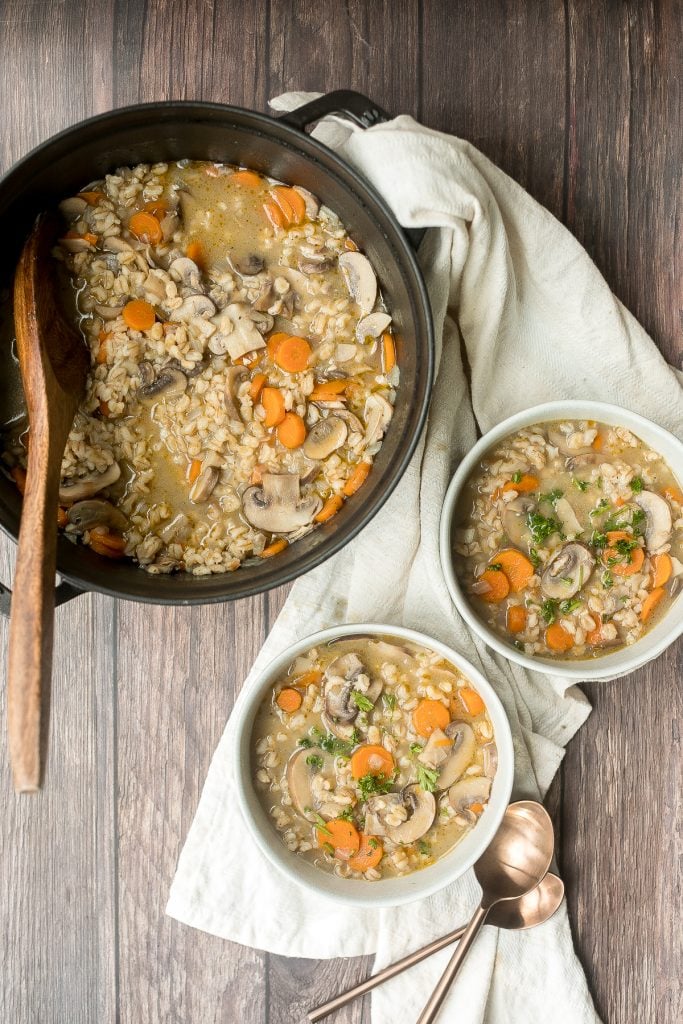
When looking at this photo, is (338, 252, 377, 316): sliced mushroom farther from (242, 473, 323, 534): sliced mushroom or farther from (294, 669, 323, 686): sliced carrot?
(294, 669, 323, 686): sliced carrot

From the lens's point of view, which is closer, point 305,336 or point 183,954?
point 305,336

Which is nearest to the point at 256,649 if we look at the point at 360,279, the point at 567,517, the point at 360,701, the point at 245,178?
the point at 360,701

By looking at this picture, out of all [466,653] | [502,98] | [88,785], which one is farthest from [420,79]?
[88,785]

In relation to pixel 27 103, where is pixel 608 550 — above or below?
below

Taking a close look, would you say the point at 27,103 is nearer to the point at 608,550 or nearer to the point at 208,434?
the point at 208,434

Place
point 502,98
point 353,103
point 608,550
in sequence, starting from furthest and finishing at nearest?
1. point 502,98
2. point 608,550
3. point 353,103

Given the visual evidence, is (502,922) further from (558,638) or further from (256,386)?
(256,386)

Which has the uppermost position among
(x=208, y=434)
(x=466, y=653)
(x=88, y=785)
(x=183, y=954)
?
(x=208, y=434)
